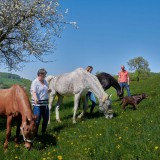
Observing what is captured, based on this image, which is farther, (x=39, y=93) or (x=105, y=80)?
(x=105, y=80)

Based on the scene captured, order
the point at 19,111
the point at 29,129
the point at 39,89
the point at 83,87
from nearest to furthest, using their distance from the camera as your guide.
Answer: the point at 29,129, the point at 19,111, the point at 39,89, the point at 83,87

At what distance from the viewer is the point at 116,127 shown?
39.5ft

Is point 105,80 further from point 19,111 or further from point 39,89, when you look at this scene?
point 19,111

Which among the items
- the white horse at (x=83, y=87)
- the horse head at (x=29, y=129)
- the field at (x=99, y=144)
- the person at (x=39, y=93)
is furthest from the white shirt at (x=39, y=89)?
the white horse at (x=83, y=87)

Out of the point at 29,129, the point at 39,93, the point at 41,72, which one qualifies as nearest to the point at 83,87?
the point at 39,93

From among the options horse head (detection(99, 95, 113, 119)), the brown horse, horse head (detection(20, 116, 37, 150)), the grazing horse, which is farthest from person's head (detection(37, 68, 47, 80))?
the grazing horse

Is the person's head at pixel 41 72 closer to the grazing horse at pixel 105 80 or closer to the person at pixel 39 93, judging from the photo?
the person at pixel 39 93

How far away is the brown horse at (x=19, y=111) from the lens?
10.0 metres

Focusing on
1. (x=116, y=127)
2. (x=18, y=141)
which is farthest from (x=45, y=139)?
(x=116, y=127)

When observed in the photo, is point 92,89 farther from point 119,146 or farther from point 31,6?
point 31,6

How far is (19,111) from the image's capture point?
11039 mm

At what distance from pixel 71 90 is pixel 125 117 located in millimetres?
3382

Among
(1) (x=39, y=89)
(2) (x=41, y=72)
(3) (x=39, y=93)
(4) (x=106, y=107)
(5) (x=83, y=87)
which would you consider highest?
(2) (x=41, y=72)

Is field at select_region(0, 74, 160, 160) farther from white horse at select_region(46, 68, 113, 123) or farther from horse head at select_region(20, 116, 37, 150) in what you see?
white horse at select_region(46, 68, 113, 123)
